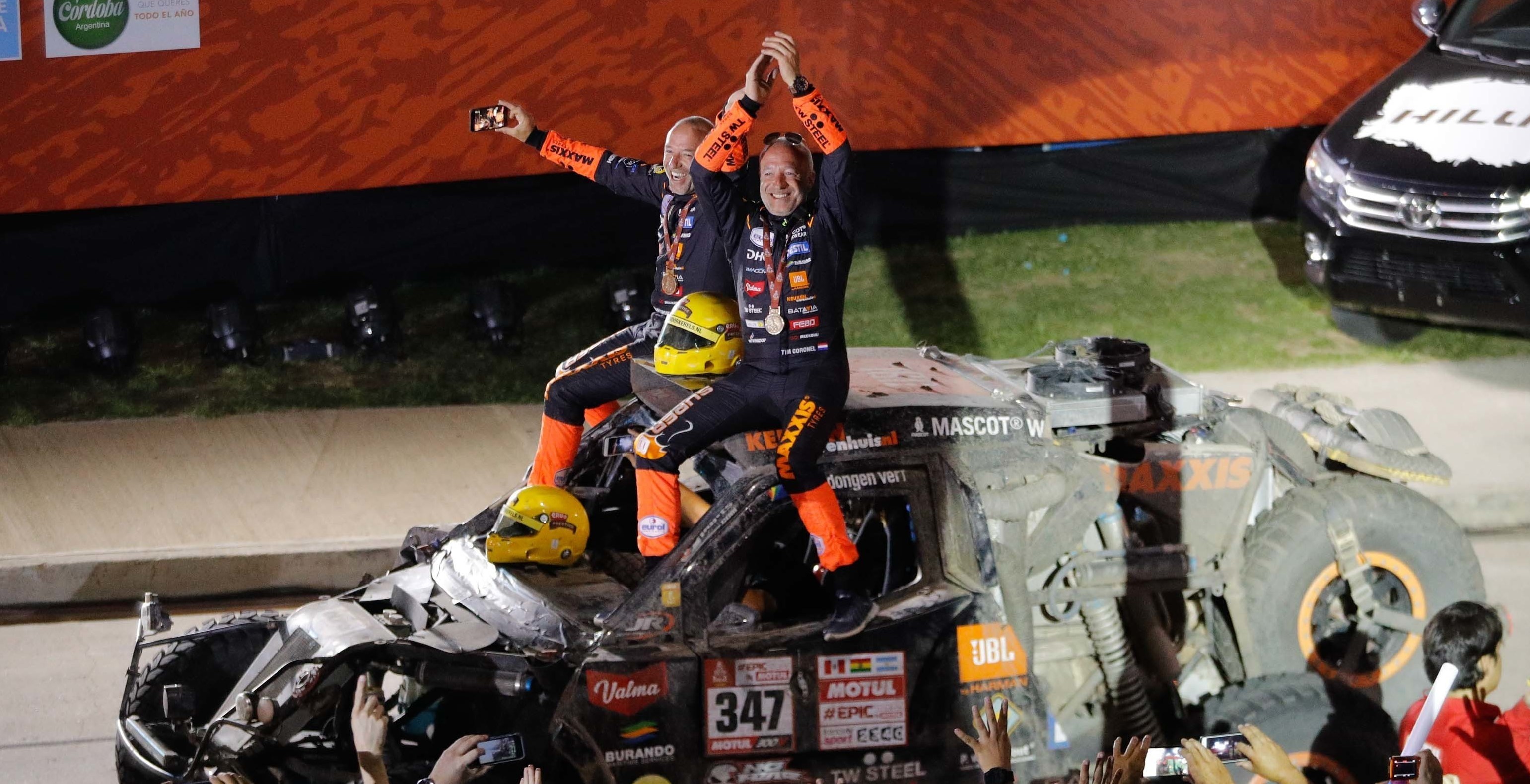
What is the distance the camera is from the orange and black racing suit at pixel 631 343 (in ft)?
24.5

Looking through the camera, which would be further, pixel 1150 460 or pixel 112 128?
pixel 112 128

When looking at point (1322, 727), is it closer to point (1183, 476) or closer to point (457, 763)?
point (1183, 476)

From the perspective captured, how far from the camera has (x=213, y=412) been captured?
476 inches

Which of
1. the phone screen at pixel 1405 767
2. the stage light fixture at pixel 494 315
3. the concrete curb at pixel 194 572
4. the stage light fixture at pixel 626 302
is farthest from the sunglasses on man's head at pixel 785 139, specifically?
the stage light fixture at pixel 494 315

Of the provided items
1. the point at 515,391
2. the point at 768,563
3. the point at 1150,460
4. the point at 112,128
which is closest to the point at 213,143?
the point at 112,128

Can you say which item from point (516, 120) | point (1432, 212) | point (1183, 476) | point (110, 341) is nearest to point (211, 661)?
point (516, 120)

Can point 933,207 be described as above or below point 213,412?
above

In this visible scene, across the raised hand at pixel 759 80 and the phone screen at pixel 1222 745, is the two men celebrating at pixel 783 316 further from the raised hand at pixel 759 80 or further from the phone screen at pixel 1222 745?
the phone screen at pixel 1222 745

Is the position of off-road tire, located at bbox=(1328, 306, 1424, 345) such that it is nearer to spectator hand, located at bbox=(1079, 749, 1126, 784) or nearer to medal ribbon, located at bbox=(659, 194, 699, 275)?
medal ribbon, located at bbox=(659, 194, 699, 275)

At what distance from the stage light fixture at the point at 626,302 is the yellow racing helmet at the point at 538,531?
6140 millimetres

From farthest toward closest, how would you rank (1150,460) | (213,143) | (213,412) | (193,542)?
(213,143), (213,412), (193,542), (1150,460)

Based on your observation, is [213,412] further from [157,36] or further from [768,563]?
[768,563]

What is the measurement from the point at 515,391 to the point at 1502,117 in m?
7.16

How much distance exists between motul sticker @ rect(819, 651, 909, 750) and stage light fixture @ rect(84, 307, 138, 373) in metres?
8.80
